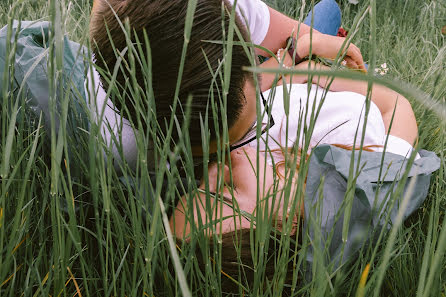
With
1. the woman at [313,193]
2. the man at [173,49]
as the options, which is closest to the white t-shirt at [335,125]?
the woman at [313,193]

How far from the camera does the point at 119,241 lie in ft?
1.96

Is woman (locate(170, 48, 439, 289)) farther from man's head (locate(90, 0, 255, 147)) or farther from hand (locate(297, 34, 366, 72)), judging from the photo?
hand (locate(297, 34, 366, 72))

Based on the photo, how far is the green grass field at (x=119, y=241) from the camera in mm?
443

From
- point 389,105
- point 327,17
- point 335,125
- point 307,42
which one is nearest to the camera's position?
point 335,125

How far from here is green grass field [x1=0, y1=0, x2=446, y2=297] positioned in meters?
0.44

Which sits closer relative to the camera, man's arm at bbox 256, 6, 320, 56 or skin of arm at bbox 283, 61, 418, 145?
skin of arm at bbox 283, 61, 418, 145

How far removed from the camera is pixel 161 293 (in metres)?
0.63

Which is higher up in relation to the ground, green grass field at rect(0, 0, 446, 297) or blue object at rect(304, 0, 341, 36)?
blue object at rect(304, 0, 341, 36)

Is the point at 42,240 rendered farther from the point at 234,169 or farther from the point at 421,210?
the point at 421,210

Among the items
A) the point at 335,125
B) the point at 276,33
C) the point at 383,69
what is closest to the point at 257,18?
the point at 276,33

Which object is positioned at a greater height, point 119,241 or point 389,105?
point 389,105

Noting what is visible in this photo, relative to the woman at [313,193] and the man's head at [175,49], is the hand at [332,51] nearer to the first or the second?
the woman at [313,193]

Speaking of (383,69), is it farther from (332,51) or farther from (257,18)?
(257,18)

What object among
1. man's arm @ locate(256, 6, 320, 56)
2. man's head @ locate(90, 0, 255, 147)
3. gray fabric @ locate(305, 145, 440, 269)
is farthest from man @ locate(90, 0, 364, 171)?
man's arm @ locate(256, 6, 320, 56)
